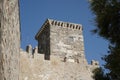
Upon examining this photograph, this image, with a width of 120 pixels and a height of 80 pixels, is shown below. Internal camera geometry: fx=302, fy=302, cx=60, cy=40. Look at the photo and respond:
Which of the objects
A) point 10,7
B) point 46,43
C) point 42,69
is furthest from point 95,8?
point 46,43

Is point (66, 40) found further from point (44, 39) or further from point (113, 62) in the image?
point (113, 62)

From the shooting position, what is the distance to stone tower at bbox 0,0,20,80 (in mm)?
2488

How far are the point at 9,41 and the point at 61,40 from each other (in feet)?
70.7

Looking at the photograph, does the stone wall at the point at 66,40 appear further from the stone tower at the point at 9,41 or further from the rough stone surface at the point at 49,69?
the stone tower at the point at 9,41

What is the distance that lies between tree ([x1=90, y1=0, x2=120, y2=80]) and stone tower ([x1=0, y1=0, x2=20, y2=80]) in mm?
3795

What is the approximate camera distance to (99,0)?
6855 mm

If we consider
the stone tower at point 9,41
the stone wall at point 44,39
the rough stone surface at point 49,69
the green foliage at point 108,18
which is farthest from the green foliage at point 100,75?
the stone wall at point 44,39

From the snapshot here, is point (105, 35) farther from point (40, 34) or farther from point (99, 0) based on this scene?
point (40, 34)

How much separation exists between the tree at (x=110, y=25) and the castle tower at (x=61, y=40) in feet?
54.2

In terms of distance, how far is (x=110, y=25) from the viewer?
664cm

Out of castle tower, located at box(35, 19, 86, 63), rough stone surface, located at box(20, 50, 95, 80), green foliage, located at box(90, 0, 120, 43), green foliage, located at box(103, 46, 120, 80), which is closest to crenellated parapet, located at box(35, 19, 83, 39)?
castle tower, located at box(35, 19, 86, 63)

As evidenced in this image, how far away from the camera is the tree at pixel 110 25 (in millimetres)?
6198

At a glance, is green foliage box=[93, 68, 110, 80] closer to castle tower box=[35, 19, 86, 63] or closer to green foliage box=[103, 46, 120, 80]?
green foliage box=[103, 46, 120, 80]

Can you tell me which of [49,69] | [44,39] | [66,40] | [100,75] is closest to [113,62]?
[100,75]
